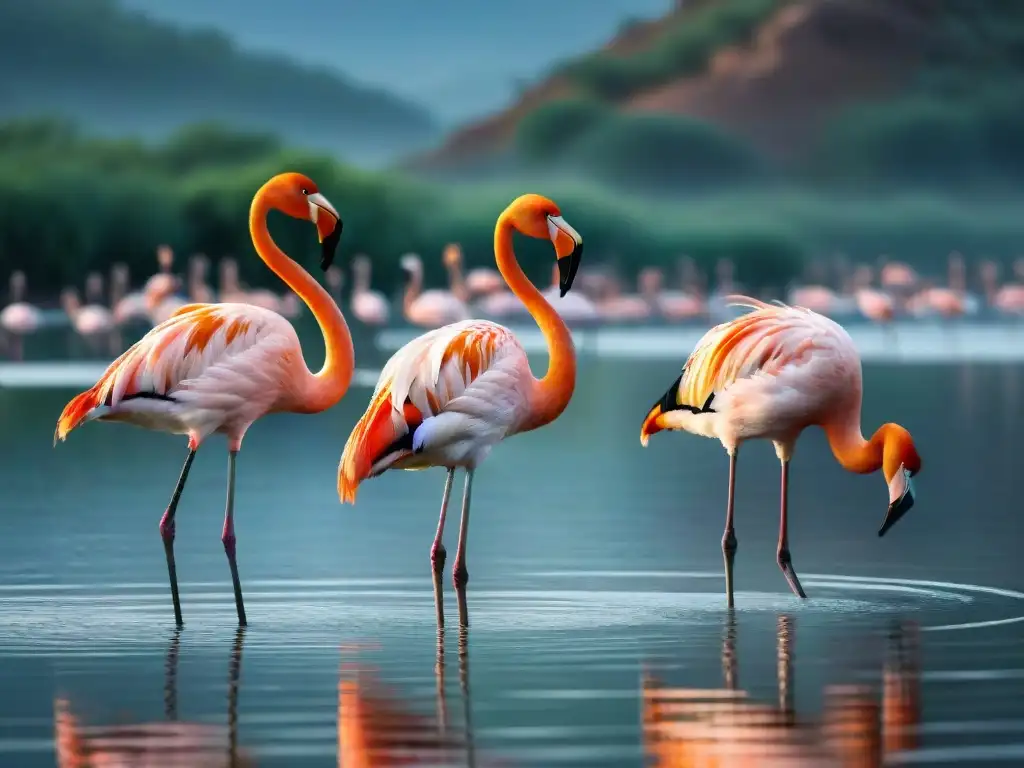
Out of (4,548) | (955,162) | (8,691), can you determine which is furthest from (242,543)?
(955,162)

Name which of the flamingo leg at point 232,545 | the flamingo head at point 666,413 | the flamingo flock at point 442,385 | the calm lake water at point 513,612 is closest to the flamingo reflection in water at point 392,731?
the calm lake water at point 513,612

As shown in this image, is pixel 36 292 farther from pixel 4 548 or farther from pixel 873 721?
pixel 873 721

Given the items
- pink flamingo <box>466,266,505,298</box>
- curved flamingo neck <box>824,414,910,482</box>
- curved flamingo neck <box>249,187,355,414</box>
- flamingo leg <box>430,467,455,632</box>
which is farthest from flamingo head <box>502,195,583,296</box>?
pink flamingo <box>466,266,505,298</box>

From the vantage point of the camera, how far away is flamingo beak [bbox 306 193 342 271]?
8.01 m

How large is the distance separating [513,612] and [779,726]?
7.14 ft

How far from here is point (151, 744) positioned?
5.40 meters

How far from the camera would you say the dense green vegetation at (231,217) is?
48.0 m

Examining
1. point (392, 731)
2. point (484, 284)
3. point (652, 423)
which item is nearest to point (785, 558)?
point (652, 423)

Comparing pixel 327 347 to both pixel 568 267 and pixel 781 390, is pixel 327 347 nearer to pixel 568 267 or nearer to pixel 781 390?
pixel 568 267

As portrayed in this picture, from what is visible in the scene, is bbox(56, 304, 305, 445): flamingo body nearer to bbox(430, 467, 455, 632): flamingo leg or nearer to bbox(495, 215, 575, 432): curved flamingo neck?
bbox(430, 467, 455, 632): flamingo leg

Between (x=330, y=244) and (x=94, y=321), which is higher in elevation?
(x=94, y=321)

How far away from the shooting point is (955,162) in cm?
9212

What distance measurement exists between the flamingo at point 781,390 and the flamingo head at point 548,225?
66cm

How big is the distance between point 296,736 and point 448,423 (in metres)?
2.52
